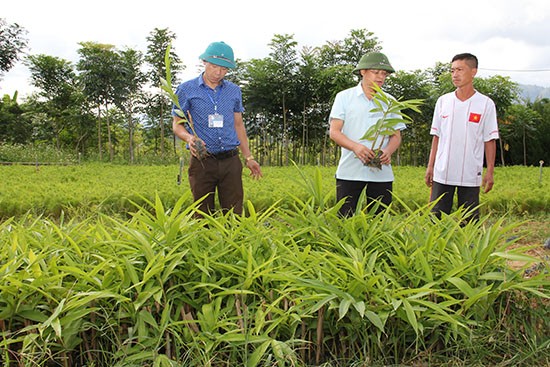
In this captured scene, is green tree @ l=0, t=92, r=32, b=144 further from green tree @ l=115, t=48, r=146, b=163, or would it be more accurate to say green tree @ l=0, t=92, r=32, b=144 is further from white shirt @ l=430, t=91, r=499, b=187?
white shirt @ l=430, t=91, r=499, b=187

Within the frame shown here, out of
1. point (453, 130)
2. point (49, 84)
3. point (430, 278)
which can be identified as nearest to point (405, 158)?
point (49, 84)

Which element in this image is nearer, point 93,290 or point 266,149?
point 93,290

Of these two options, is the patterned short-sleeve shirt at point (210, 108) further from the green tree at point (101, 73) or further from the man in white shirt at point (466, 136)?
the green tree at point (101, 73)

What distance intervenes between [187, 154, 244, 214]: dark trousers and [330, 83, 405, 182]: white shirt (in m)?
0.72

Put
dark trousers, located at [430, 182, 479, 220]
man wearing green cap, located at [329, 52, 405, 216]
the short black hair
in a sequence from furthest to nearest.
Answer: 1. dark trousers, located at [430, 182, 479, 220]
2. the short black hair
3. man wearing green cap, located at [329, 52, 405, 216]

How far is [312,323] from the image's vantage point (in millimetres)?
1572

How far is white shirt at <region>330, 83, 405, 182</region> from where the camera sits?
9.43ft

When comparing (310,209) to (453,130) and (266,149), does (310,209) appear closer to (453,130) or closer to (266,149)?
(453,130)

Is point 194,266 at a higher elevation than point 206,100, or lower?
lower

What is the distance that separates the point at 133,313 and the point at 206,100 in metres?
1.81

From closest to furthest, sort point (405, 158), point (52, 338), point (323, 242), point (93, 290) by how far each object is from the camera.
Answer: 1. point (52, 338)
2. point (93, 290)
3. point (323, 242)
4. point (405, 158)

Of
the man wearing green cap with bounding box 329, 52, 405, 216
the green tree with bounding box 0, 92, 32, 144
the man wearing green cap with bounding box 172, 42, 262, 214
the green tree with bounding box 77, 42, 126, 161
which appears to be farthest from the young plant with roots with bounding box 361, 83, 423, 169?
the green tree with bounding box 0, 92, 32, 144

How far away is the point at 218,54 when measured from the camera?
2.91 m

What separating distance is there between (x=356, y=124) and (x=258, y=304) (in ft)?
5.12
